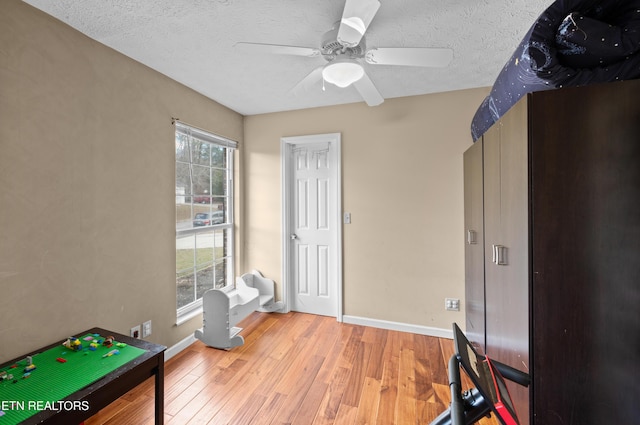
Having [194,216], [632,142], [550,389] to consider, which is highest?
[632,142]

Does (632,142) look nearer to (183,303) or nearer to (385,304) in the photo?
(385,304)

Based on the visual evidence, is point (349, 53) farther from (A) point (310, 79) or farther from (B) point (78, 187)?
(B) point (78, 187)

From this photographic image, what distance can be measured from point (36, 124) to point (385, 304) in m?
3.11

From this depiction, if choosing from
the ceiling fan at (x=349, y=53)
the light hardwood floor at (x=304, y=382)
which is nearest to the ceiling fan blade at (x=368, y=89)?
the ceiling fan at (x=349, y=53)

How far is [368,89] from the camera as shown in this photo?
1.92 meters

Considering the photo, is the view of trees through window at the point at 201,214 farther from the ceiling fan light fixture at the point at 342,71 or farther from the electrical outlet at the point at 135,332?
the ceiling fan light fixture at the point at 342,71

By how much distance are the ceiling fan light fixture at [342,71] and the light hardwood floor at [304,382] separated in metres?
2.14

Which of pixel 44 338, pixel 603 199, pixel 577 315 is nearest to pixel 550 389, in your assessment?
pixel 577 315

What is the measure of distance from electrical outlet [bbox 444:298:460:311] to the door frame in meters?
1.10

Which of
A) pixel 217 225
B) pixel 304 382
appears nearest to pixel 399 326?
pixel 304 382

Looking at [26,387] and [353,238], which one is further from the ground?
[353,238]

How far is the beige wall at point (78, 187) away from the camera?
142cm

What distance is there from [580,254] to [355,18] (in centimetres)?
133

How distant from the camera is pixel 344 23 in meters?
1.24
